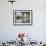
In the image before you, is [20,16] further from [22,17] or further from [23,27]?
[23,27]

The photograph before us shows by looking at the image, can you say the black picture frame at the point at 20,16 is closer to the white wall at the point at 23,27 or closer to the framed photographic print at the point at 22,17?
the framed photographic print at the point at 22,17

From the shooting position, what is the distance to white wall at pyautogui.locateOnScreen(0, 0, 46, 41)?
4.81m

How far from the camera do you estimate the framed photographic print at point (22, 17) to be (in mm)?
4828

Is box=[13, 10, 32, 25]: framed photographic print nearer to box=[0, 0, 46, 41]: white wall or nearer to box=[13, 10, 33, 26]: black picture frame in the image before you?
box=[13, 10, 33, 26]: black picture frame

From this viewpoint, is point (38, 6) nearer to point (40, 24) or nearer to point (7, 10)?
point (40, 24)

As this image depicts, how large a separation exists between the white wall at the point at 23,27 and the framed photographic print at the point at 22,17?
120mm

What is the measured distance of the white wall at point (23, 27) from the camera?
189 inches

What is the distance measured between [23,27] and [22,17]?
0.37 metres

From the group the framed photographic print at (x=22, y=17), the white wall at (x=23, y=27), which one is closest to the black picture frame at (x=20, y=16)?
the framed photographic print at (x=22, y=17)

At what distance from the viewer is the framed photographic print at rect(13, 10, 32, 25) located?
190 inches

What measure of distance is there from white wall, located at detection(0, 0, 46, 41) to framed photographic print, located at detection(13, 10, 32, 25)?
0.39ft

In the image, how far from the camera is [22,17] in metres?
4.86

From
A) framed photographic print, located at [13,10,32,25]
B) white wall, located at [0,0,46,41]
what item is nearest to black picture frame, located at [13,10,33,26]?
framed photographic print, located at [13,10,32,25]

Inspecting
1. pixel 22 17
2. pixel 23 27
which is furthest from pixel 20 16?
pixel 23 27
